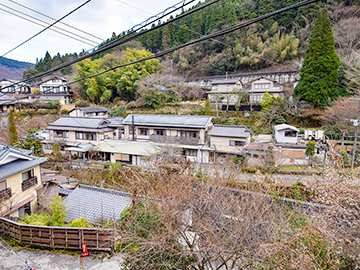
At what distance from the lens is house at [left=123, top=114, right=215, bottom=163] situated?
17.5 m

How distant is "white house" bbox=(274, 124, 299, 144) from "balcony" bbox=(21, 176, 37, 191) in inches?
669

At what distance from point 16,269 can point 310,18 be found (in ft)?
144

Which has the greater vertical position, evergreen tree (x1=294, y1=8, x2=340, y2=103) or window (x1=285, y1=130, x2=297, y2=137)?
evergreen tree (x1=294, y1=8, x2=340, y2=103)

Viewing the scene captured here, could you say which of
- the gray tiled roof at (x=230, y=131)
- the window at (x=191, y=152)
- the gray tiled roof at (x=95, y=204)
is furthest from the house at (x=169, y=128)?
the gray tiled roof at (x=95, y=204)

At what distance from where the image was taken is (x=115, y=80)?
32.0m

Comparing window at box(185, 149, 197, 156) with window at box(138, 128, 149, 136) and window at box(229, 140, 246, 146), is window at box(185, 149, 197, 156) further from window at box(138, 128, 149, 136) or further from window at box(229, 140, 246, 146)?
window at box(138, 128, 149, 136)

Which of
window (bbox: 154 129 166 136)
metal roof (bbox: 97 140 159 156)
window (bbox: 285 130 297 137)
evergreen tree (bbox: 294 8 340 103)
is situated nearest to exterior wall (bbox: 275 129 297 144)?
window (bbox: 285 130 297 137)

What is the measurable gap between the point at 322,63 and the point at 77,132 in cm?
2597

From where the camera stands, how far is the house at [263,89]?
2444cm

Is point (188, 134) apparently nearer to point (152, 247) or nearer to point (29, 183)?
point (29, 183)

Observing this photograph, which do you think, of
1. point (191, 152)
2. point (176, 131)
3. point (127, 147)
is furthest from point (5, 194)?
point (176, 131)

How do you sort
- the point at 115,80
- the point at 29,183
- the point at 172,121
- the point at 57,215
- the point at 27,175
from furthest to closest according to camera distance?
the point at 115,80, the point at 172,121, the point at 27,175, the point at 29,183, the point at 57,215

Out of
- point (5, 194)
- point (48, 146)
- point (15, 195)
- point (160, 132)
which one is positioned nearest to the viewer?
point (5, 194)

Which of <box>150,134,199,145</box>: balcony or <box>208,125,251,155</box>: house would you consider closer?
<box>208,125,251,155</box>: house
